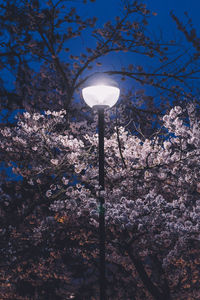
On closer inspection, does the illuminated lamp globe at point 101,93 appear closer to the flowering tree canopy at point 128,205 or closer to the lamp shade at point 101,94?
the lamp shade at point 101,94

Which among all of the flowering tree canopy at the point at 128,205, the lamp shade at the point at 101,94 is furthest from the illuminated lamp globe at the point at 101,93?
the flowering tree canopy at the point at 128,205

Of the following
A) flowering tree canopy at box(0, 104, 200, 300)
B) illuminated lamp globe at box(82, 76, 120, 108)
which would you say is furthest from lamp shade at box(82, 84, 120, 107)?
flowering tree canopy at box(0, 104, 200, 300)

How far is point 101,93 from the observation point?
19.3 feet

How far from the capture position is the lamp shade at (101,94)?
588 centimetres

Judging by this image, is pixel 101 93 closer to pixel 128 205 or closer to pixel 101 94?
pixel 101 94

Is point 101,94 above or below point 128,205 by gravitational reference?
above

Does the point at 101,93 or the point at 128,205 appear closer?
the point at 101,93

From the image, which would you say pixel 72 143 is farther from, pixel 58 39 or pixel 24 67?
pixel 24 67

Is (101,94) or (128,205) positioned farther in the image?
(128,205)

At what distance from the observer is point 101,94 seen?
5.90 meters

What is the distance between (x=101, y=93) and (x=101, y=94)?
0.06 feet

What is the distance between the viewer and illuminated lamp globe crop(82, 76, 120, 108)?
586cm

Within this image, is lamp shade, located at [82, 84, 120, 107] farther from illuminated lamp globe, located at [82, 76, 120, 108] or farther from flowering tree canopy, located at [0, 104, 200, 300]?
flowering tree canopy, located at [0, 104, 200, 300]

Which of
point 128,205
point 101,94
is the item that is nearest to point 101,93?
point 101,94
